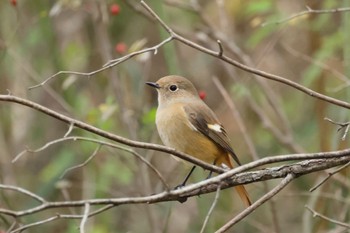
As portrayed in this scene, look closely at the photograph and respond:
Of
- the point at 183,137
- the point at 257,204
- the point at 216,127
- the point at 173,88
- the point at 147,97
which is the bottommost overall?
the point at 257,204

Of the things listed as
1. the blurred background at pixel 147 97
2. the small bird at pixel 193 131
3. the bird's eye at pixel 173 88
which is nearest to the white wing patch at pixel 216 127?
the small bird at pixel 193 131

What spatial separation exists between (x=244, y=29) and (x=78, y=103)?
2.17m

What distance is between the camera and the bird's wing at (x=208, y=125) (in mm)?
4109

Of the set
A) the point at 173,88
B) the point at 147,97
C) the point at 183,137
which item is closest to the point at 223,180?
the point at 183,137

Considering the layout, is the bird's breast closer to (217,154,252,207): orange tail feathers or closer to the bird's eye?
(217,154,252,207): orange tail feathers

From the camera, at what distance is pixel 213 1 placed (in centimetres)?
729

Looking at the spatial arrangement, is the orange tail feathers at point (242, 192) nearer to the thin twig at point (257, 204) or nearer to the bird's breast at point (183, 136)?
the bird's breast at point (183, 136)

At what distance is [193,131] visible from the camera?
4145mm

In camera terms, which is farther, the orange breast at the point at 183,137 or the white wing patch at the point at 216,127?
the white wing patch at the point at 216,127

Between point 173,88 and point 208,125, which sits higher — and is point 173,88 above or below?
above

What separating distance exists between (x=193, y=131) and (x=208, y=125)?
0.35ft

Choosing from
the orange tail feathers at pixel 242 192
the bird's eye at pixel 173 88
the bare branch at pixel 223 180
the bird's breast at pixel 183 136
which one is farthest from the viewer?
the bird's eye at pixel 173 88

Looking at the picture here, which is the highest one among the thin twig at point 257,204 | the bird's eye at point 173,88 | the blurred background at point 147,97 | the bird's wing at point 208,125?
the blurred background at point 147,97

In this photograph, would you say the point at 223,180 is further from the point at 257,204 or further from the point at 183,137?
the point at 183,137
